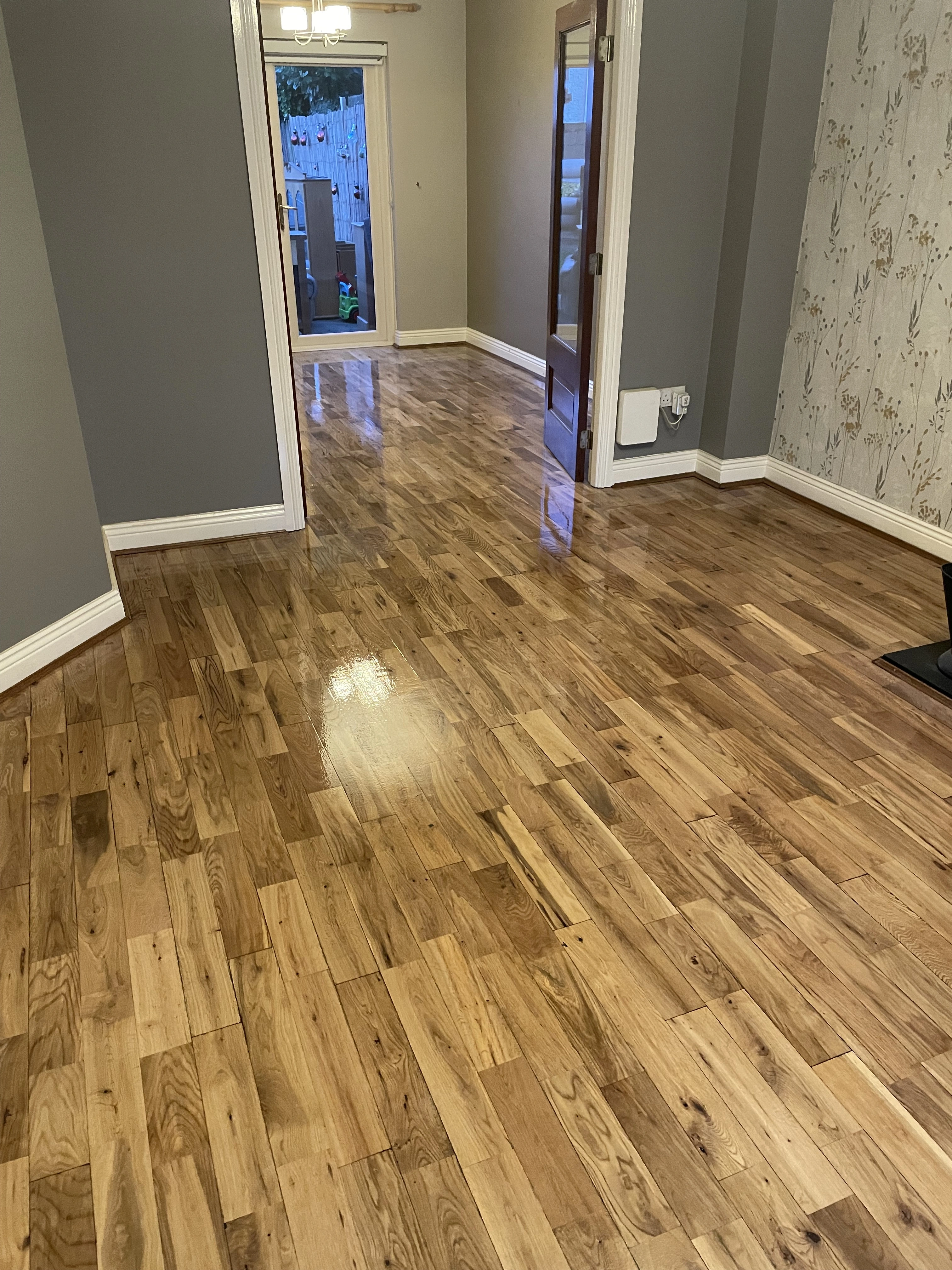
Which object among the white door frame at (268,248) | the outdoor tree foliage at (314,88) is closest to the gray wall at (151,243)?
the white door frame at (268,248)

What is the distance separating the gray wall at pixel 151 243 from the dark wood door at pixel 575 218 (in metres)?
1.51

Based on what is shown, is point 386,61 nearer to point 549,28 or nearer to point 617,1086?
point 549,28

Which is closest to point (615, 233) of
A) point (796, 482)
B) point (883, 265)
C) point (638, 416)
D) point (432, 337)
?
point (638, 416)

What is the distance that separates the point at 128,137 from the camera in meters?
3.16

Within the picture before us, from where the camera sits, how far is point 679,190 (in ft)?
13.2

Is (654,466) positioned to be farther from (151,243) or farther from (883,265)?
(151,243)

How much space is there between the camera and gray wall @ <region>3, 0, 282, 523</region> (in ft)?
9.98

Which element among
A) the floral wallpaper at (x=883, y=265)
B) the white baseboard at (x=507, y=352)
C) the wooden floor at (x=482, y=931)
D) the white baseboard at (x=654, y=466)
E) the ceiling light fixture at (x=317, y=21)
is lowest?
the wooden floor at (x=482, y=931)

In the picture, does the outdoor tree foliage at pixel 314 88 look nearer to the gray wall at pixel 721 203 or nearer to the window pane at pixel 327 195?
the window pane at pixel 327 195

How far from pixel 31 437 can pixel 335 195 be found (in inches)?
227

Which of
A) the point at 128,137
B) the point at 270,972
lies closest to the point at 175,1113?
the point at 270,972

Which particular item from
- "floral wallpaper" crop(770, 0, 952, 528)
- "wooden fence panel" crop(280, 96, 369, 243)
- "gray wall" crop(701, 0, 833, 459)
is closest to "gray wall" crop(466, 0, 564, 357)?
"wooden fence panel" crop(280, 96, 369, 243)

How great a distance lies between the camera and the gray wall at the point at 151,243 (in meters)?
3.04

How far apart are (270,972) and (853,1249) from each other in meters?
1.11
